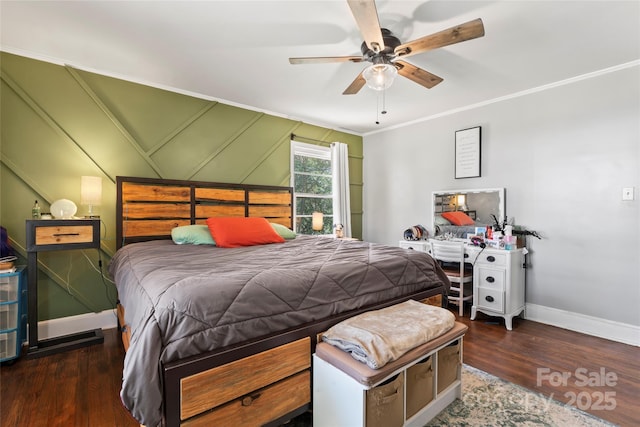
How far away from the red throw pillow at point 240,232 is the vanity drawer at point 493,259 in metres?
2.15

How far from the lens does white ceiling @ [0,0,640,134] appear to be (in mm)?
2004

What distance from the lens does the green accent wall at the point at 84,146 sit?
8.34ft

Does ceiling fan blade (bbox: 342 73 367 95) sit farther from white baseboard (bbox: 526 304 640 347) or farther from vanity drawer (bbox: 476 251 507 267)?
white baseboard (bbox: 526 304 640 347)

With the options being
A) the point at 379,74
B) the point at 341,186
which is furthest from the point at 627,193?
the point at 341,186

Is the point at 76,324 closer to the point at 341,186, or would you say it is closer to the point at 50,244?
the point at 50,244

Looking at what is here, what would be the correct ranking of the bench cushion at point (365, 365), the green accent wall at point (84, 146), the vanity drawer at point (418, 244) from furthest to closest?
the vanity drawer at point (418, 244)
the green accent wall at point (84, 146)
the bench cushion at point (365, 365)

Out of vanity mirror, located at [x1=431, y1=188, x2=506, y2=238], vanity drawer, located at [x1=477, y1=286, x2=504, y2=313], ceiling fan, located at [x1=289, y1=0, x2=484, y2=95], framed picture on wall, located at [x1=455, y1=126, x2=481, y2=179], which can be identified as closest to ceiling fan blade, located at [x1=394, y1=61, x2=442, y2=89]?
ceiling fan, located at [x1=289, y1=0, x2=484, y2=95]

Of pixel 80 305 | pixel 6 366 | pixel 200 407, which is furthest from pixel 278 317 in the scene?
pixel 80 305

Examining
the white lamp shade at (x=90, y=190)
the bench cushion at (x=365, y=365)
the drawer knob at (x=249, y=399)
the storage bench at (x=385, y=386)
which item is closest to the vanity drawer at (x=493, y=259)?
the storage bench at (x=385, y=386)

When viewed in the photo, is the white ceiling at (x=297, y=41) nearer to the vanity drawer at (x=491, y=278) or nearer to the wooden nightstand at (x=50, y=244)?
the wooden nightstand at (x=50, y=244)

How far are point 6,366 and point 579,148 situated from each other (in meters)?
5.26

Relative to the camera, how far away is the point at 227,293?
132 centimetres

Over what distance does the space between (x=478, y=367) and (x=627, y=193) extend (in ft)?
7.07

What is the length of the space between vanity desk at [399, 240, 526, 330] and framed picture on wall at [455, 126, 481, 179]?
3.45ft
